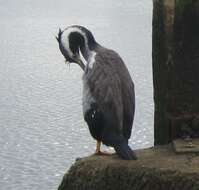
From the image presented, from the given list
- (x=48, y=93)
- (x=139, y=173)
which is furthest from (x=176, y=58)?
(x=48, y=93)

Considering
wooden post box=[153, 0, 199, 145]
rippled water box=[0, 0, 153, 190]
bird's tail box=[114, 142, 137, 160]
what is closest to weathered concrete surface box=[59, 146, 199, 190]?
bird's tail box=[114, 142, 137, 160]

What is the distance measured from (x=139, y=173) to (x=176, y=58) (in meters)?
0.60

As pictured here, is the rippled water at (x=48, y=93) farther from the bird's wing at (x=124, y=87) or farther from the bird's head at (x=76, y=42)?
the bird's wing at (x=124, y=87)

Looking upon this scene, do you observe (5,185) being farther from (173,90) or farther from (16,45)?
(16,45)

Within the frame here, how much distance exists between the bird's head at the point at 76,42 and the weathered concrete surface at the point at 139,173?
0.46 meters

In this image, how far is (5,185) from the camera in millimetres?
4371

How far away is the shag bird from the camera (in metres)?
2.62

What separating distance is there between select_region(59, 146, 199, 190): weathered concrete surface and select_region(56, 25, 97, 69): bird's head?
0.46m

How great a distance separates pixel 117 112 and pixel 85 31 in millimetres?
424

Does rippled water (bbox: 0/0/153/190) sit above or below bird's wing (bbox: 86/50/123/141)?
below

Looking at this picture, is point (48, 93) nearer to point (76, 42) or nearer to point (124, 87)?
point (76, 42)

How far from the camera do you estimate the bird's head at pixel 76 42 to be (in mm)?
2848

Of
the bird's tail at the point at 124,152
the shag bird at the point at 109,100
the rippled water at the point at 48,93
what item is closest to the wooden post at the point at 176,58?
the shag bird at the point at 109,100

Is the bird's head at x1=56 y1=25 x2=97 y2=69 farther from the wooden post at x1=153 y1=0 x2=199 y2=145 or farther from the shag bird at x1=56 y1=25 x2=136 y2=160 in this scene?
the wooden post at x1=153 y1=0 x2=199 y2=145
